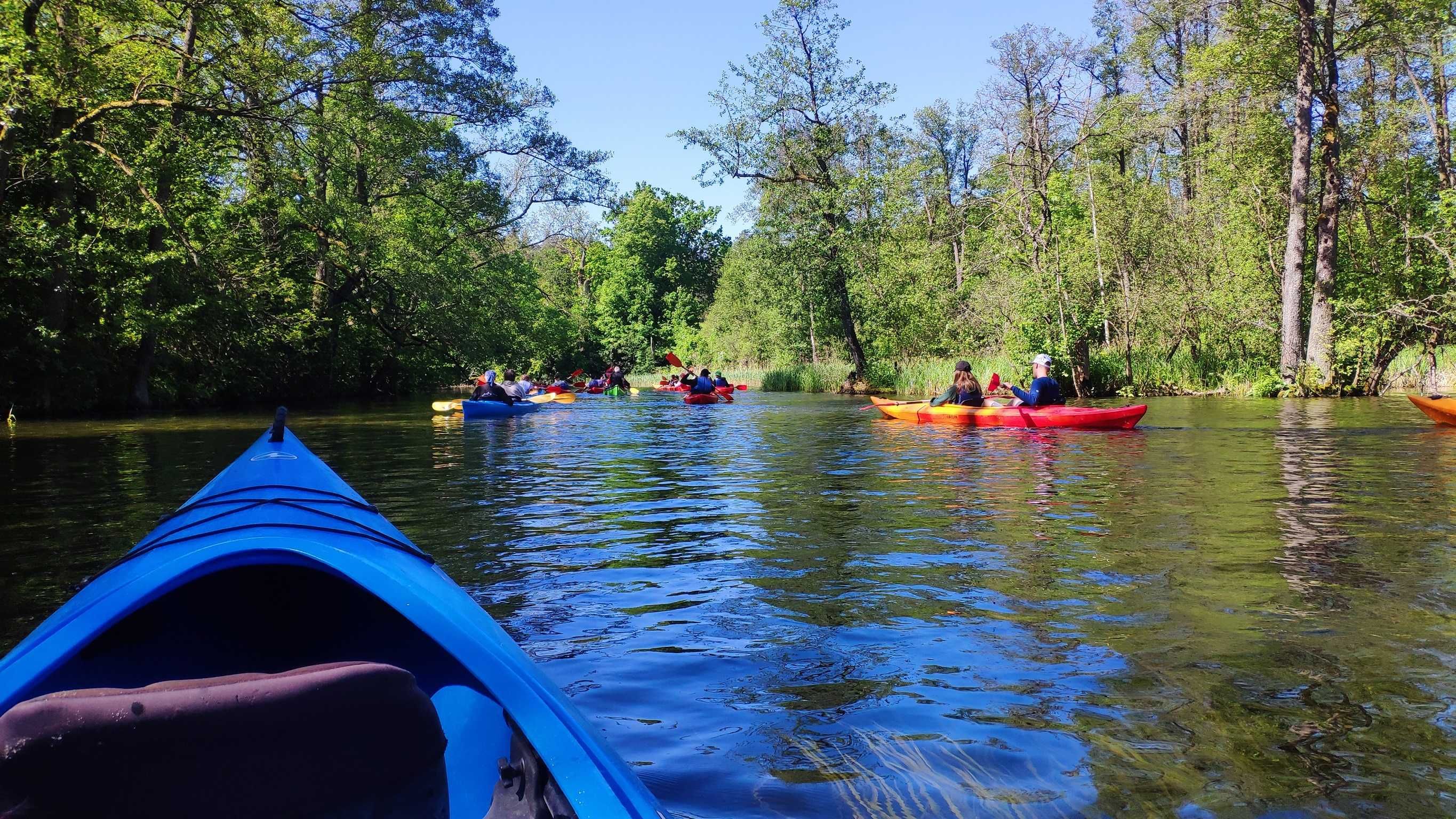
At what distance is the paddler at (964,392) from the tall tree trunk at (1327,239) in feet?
31.2

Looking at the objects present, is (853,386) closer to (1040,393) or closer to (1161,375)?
(1161,375)

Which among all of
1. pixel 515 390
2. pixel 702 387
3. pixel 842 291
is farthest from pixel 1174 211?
pixel 515 390

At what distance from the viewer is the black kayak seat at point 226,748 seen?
1708 mm

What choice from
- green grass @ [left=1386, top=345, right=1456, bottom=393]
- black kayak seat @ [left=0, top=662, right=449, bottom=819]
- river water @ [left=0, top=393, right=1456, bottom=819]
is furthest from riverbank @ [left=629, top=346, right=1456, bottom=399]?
black kayak seat @ [left=0, top=662, right=449, bottom=819]

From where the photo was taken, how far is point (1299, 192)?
19750 mm

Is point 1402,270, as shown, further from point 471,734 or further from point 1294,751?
point 471,734

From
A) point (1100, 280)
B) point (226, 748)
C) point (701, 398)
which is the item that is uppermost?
point (1100, 280)

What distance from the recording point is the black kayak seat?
5.60 ft

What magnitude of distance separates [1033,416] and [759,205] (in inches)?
728

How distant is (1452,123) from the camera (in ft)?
69.7

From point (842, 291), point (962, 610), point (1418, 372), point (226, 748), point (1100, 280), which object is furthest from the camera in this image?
point (842, 291)

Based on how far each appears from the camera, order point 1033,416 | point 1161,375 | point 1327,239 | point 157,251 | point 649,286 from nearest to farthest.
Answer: point 1033,416 < point 157,251 < point 1327,239 < point 1161,375 < point 649,286

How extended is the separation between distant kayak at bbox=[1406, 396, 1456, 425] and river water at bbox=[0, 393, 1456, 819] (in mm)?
2801

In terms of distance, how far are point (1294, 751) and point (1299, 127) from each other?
21083 millimetres
